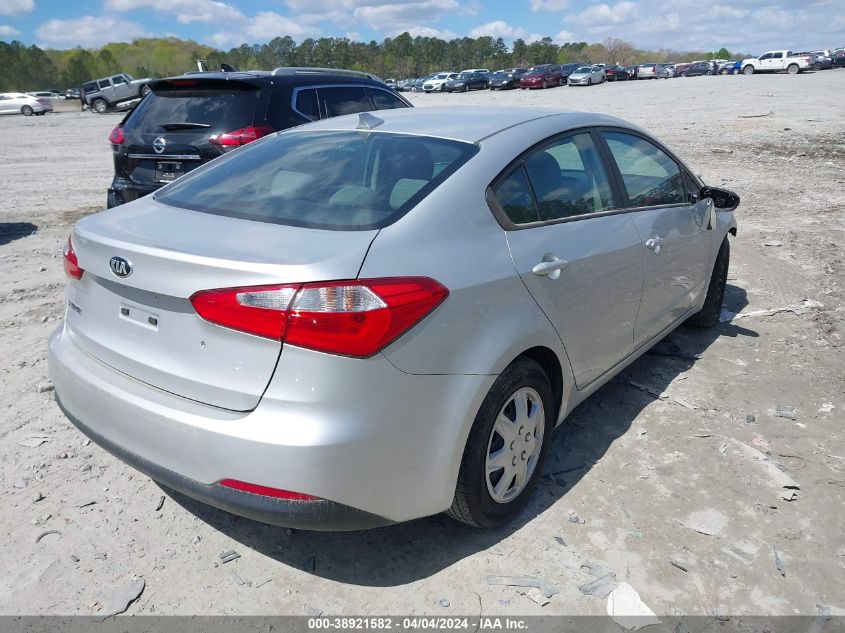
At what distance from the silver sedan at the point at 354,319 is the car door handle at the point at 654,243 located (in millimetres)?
286

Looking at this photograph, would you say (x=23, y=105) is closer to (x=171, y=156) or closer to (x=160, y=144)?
(x=160, y=144)

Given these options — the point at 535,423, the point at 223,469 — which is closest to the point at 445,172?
the point at 535,423

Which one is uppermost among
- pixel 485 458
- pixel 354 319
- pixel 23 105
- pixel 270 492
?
pixel 354 319

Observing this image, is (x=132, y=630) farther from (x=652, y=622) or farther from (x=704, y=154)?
(x=704, y=154)

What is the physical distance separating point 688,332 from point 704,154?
10.3 metres

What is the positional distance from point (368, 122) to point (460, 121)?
459 millimetres

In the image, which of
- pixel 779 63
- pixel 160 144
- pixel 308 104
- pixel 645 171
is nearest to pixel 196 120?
pixel 160 144

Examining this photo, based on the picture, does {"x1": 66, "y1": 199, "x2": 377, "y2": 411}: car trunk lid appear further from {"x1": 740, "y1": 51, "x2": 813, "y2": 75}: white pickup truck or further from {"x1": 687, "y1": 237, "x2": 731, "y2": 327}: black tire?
{"x1": 740, "y1": 51, "x2": 813, "y2": 75}: white pickup truck

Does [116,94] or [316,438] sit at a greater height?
[116,94]

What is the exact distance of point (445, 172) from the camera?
9.16 ft

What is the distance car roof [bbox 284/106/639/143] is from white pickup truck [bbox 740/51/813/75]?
58.0m

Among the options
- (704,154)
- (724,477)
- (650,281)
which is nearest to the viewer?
(724,477)

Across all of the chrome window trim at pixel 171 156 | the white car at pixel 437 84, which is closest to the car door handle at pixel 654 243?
the chrome window trim at pixel 171 156

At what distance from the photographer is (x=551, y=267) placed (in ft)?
9.62
